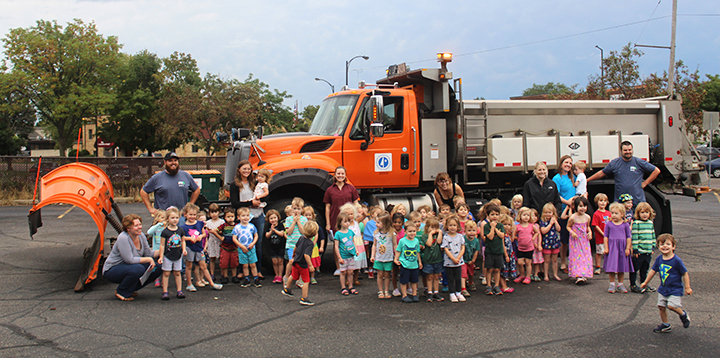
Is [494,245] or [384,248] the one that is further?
[494,245]

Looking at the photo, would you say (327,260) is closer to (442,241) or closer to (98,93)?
(442,241)

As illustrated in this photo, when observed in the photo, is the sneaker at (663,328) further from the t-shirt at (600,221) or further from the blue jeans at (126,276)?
the blue jeans at (126,276)

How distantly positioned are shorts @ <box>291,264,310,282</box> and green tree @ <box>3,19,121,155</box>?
37.4 m

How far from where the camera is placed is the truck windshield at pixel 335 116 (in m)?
8.89

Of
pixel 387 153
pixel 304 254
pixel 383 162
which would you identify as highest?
pixel 387 153

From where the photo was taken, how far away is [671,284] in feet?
17.0

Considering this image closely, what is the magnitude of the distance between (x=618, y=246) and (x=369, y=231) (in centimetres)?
324

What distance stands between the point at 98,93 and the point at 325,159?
3644 centimetres

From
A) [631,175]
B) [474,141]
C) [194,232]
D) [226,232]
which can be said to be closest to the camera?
[194,232]

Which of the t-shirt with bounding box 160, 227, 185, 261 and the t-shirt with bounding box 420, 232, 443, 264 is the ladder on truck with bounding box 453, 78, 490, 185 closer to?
the t-shirt with bounding box 420, 232, 443, 264

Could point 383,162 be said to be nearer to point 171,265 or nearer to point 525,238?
point 525,238

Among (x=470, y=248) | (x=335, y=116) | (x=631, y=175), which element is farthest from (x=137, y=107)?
(x=470, y=248)

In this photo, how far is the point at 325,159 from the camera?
28.2 ft

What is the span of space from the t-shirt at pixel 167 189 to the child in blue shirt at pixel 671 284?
6090 millimetres
